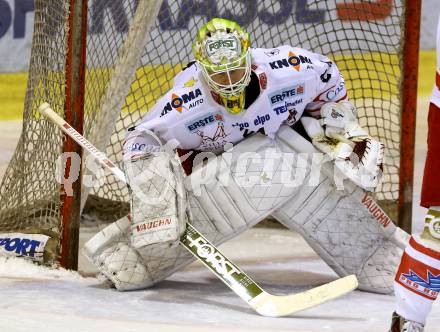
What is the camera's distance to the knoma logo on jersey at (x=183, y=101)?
361 centimetres

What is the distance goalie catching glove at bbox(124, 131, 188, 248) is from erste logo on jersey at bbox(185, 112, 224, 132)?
0.10 metres

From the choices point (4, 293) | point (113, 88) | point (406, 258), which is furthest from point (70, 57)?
point (406, 258)

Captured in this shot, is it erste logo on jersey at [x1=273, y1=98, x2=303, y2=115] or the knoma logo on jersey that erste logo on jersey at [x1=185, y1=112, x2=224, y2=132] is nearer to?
the knoma logo on jersey

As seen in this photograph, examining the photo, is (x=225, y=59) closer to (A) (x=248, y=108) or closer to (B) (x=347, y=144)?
(A) (x=248, y=108)

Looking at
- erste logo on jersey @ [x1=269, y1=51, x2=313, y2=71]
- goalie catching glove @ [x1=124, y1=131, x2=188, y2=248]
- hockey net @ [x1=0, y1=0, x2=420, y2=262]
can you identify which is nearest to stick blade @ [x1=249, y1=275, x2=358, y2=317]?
goalie catching glove @ [x1=124, y1=131, x2=188, y2=248]

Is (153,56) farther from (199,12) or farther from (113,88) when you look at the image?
(113,88)

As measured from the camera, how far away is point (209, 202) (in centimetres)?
366

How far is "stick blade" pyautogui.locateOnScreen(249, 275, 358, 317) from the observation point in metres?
3.37

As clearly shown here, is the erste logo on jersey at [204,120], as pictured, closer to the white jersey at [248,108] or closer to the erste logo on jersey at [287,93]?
the white jersey at [248,108]

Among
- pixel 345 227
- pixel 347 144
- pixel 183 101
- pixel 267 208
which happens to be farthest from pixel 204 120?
pixel 345 227

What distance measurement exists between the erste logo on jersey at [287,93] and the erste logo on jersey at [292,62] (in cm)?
6

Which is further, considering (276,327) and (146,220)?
(146,220)

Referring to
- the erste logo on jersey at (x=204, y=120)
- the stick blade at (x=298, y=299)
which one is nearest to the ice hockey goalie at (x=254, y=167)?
the erste logo on jersey at (x=204, y=120)

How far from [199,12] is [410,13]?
95 centimetres
